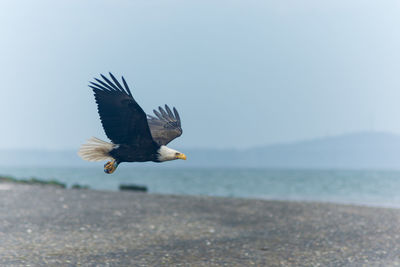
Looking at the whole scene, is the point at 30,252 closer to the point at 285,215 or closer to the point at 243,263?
the point at 243,263

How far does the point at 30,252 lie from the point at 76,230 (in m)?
3.55

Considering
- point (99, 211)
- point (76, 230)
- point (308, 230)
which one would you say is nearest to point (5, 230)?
point (76, 230)

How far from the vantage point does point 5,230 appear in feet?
49.4

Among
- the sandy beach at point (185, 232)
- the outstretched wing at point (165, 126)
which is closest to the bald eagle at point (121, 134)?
the outstretched wing at point (165, 126)

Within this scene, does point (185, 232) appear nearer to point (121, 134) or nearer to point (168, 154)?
point (121, 134)

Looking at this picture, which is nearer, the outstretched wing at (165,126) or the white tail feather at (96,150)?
the white tail feather at (96,150)

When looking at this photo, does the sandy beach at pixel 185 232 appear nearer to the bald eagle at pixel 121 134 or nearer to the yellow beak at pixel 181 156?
the bald eagle at pixel 121 134

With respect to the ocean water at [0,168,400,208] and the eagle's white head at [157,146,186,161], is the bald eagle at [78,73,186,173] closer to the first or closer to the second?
the eagle's white head at [157,146,186,161]

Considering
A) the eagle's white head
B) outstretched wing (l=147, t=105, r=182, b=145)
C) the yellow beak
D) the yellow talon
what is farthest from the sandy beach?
the yellow beak

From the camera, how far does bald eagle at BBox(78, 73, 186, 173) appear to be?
3981 millimetres

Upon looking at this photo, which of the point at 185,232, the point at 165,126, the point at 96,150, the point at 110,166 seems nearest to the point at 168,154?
the point at 110,166

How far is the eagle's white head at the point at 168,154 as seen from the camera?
381 centimetres

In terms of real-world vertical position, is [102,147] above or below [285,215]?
above

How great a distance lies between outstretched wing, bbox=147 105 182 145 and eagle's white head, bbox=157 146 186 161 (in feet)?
5.06
